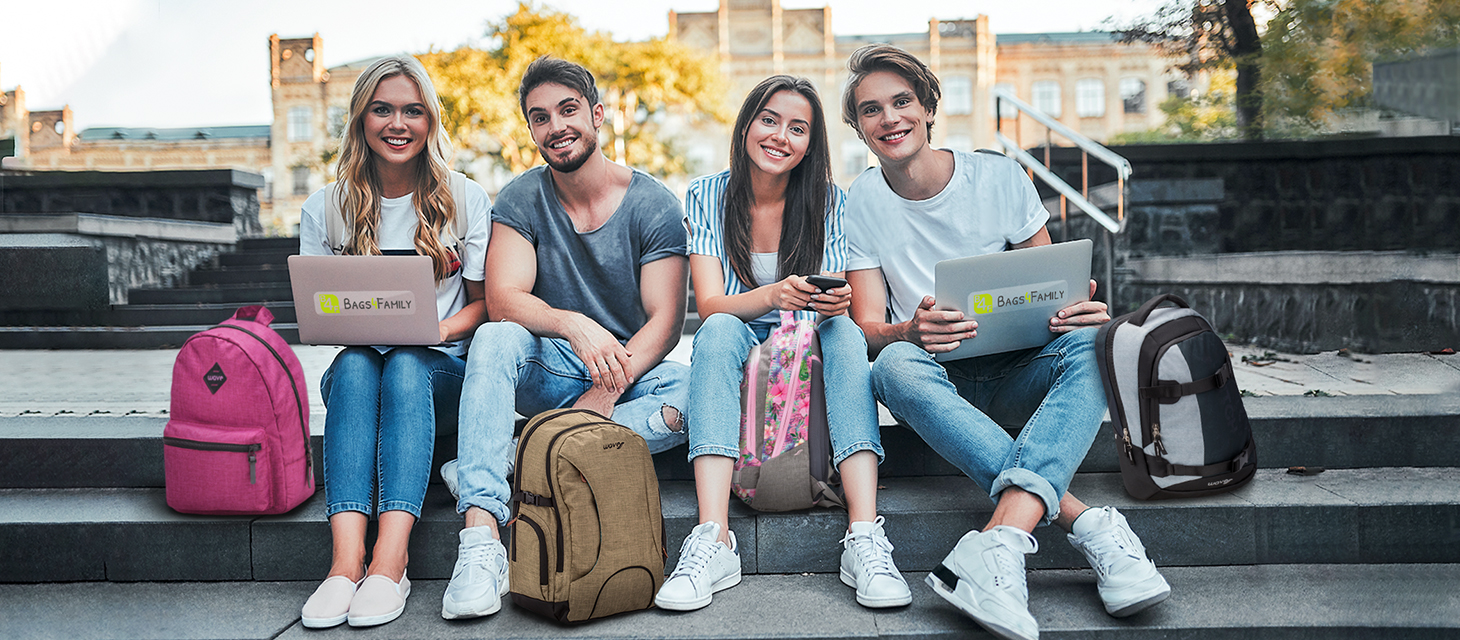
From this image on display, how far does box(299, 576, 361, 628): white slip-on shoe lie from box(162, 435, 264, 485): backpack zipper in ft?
1.31

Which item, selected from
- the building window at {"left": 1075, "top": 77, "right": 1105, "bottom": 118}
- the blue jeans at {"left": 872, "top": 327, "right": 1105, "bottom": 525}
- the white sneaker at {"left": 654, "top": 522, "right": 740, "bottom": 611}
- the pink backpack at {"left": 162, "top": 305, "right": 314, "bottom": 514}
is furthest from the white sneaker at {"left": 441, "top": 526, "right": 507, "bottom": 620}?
the building window at {"left": 1075, "top": 77, "right": 1105, "bottom": 118}

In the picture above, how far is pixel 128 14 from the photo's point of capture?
348 cm

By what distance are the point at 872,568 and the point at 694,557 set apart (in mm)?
401

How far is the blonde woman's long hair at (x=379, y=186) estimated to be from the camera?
2.29m

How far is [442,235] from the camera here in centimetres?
233

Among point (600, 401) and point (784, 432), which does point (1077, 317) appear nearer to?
point (784, 432)

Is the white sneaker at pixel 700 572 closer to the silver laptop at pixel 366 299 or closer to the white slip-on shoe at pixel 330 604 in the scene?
the white slip-on shoe at pixel 330 604

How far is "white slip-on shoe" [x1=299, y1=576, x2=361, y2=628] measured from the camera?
183 cm

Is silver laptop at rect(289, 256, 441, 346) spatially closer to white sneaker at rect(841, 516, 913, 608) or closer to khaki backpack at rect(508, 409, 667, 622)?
khaki backpack at rect(508, 409, 667, 622)

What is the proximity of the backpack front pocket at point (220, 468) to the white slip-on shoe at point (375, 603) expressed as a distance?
Answer: 1.47 ft

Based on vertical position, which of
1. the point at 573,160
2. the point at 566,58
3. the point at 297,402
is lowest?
the point at 297,402

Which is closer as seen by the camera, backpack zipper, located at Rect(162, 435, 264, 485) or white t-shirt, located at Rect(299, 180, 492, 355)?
backpack zipper, located at Rect(162, 435, 264, 485)

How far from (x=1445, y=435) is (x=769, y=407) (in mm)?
1989

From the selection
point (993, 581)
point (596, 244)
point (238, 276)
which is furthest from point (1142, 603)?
point (238, 276)
